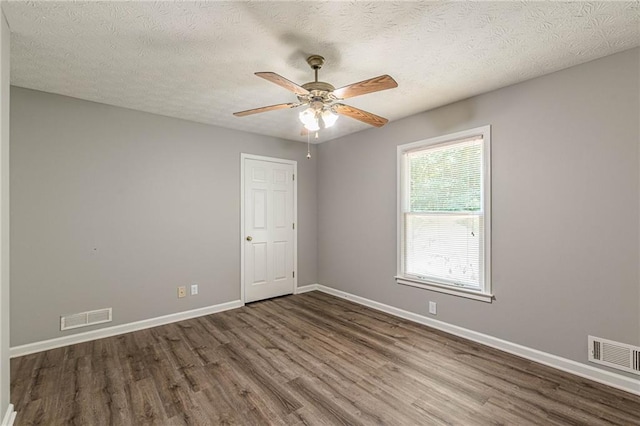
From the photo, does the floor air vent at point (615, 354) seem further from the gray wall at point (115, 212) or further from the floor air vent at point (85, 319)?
the floor air vent at point (85, 319)

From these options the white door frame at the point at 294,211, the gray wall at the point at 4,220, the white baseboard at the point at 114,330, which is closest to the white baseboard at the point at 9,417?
the gray wall at the point at 4,220

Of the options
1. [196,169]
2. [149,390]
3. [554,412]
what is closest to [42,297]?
[149,390]

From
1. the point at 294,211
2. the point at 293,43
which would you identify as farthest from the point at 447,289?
the point at 293,43

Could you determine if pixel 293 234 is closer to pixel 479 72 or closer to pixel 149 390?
pixel 149 390

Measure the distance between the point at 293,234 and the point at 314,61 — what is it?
118 inches

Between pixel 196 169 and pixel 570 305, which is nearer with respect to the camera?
pixel 570 305

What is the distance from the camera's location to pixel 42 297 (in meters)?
2.84

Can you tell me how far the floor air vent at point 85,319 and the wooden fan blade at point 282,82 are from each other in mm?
3053

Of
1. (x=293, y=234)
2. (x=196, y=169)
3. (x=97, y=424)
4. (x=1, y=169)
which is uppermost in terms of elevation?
(x=196, y=169)

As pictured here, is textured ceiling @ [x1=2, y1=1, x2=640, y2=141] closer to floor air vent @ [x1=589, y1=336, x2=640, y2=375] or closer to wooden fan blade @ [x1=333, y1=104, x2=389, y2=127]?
wooden fan blade @ [x1=333, y1=104, x2=389, y2=127]

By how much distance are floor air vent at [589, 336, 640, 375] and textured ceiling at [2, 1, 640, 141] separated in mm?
2204

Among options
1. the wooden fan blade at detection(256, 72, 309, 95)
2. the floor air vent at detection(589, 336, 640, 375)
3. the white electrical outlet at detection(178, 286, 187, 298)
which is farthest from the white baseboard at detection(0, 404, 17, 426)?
the floor air vent at detection(589, 336, 640, 375)

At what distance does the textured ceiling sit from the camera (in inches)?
68.4

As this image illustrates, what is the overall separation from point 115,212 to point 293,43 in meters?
2.68
